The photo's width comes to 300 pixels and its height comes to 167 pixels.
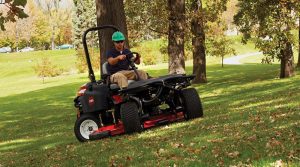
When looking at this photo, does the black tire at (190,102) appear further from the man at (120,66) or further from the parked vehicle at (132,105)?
the man at (120,66)

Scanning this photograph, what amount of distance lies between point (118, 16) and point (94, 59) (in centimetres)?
5058

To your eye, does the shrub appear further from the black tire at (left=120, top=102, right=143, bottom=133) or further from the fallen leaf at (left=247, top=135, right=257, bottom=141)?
the fallen leaf at (left=247, top=135, right=257, bottom=141)

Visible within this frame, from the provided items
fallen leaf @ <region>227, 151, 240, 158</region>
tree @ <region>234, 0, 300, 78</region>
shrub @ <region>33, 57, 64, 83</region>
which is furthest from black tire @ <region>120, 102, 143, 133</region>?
Result: shrub @ <region>33, 57, 64, 83</region>

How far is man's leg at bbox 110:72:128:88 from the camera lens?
11045 millimetres

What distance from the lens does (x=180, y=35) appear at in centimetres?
2762

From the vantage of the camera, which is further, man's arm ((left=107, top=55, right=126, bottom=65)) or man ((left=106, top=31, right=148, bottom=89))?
man's arm ((left=107, top=55, right=126, bottom=65))

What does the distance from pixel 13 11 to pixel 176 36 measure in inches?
839

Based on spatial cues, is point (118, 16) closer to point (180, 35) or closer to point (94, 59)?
point (180, 35)

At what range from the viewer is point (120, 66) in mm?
11938

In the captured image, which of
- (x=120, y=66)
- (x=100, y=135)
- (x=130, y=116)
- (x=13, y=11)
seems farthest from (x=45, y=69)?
(x=13, y=11)

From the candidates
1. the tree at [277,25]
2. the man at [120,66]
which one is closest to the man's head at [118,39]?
the man at [120,66]

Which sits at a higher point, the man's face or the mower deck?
the man's face

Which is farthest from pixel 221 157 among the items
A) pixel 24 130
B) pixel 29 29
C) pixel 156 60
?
pixel 29 29

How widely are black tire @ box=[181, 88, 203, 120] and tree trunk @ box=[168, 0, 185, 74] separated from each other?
50.2 feet
